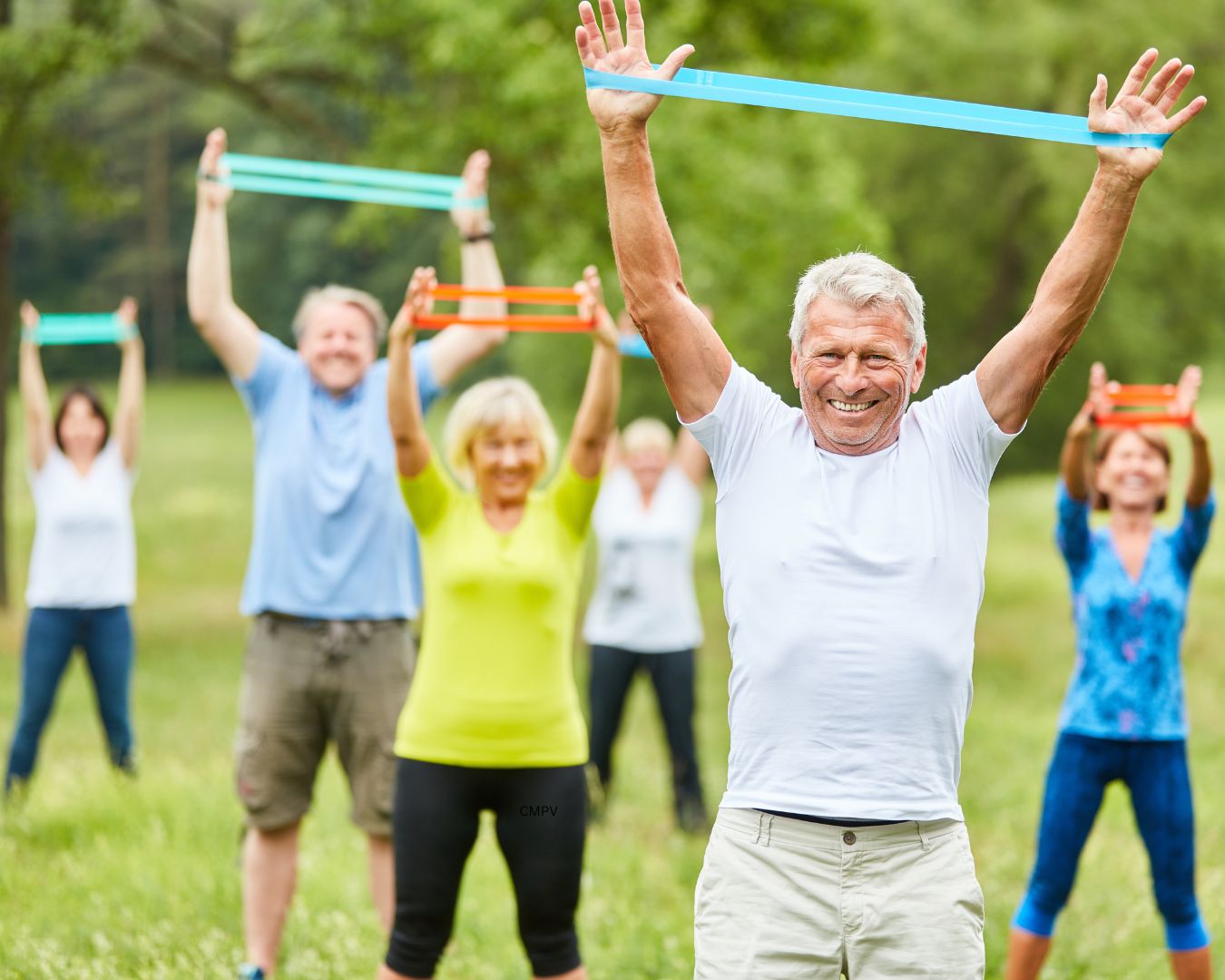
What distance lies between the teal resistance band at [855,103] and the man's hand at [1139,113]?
48 mm

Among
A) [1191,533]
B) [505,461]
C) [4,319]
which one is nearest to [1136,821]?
[1191,533]

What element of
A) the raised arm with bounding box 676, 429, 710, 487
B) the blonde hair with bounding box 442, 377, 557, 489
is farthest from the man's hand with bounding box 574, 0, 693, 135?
the raised arm with bounding box 676, 429, 710, 487

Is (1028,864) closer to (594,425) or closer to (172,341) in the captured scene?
(594,425)

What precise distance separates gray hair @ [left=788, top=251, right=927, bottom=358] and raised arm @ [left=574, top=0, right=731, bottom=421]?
20 cm

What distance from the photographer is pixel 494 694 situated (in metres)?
4.50

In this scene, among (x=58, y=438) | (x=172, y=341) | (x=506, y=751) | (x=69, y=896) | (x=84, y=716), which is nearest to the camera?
(x=506, y=751)

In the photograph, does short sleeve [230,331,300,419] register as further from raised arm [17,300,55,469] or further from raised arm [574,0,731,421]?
raised arm [17,300,55,469]

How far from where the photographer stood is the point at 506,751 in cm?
447

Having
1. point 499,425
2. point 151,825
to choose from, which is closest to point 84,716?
point 151,825

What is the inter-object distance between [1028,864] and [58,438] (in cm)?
537

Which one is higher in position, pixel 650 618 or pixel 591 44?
pixel 591 44

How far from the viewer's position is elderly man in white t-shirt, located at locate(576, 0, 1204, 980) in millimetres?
3074

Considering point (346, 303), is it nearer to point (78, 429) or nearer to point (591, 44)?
point (591, 44)

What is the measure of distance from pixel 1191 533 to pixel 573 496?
218 centimetres
